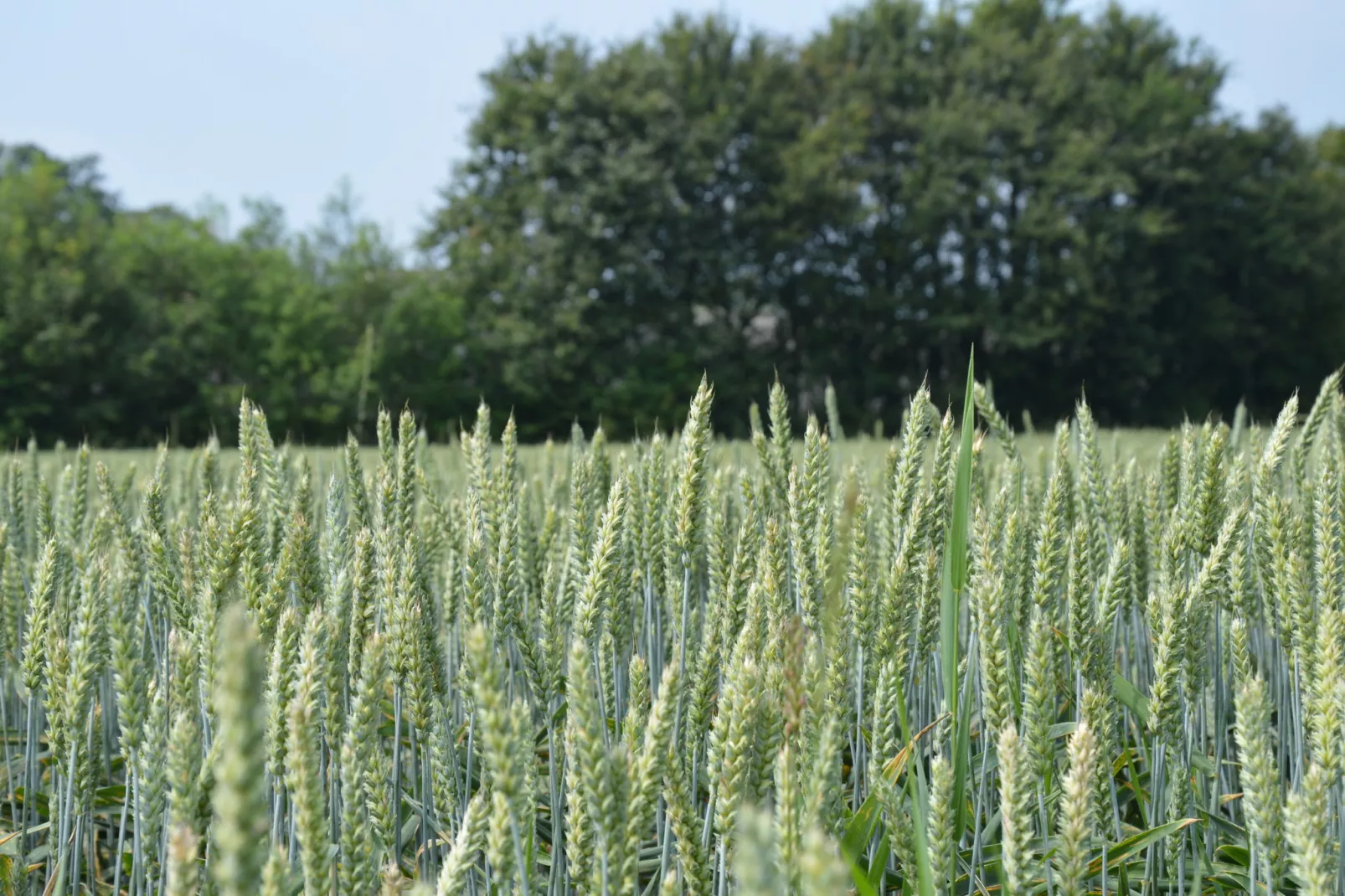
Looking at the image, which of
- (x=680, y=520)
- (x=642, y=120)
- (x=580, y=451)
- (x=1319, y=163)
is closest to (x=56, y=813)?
(x=680, y=520)

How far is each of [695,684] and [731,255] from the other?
75.4ft

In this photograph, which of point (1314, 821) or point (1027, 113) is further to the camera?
point (1027, 113)

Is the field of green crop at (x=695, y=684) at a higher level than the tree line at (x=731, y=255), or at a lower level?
lower

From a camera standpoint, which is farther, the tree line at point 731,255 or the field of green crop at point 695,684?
the tree line at point 731,255

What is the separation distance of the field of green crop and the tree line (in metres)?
20.4

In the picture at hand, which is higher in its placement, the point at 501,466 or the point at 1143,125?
the point at 1143,125

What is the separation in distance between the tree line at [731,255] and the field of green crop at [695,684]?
2040 cm

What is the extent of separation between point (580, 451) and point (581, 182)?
71.0 ft

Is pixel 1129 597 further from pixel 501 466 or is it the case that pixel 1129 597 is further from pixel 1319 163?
pixel 1319 163

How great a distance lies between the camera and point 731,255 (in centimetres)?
2377

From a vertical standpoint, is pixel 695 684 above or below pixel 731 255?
below

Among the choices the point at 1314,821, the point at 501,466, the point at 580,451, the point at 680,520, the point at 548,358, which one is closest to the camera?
the point at 1314,821

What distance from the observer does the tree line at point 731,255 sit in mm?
22625

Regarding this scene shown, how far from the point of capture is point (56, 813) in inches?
60.0
